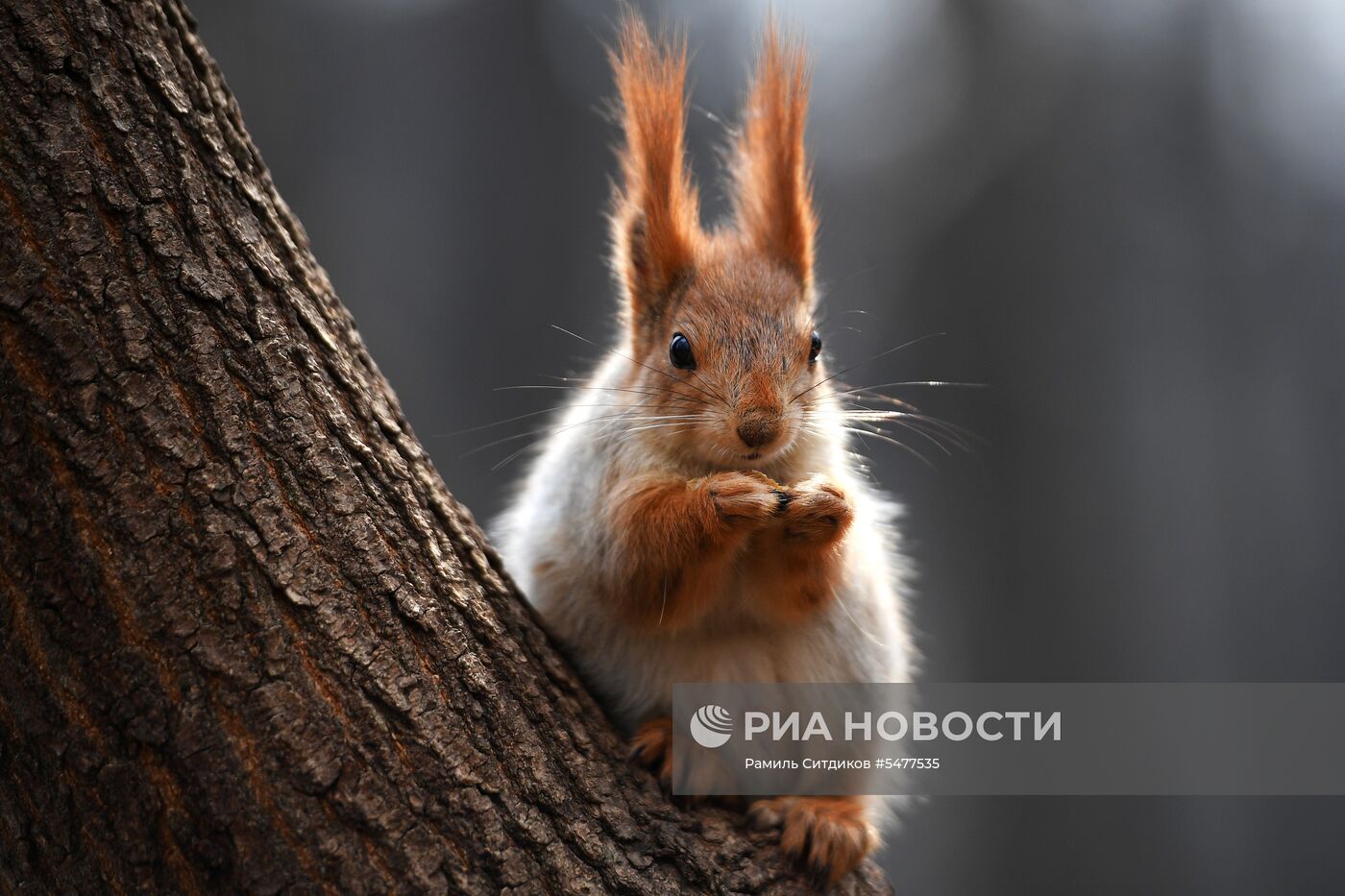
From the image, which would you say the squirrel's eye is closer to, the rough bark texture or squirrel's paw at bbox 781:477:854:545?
squirrel's paw at bbox 781:477:854:545

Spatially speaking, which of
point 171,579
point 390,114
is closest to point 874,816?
point 171,579

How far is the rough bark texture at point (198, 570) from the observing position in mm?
1137

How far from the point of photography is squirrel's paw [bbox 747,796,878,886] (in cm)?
157

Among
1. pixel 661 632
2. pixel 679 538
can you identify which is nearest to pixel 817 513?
pixel 679 538

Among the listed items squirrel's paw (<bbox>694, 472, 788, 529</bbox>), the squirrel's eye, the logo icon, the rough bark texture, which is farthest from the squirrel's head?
the rough bark texture

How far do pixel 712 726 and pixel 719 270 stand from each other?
88cm

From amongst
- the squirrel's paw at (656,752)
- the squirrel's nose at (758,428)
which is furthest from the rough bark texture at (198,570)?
the squirrel's nose at (758,428)

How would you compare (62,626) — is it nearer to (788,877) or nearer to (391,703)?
(391,703)

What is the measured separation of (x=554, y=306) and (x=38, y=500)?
9.77 ft

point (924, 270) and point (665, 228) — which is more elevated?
point (924, 270)

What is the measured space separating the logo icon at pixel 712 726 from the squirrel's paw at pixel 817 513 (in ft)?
1.13

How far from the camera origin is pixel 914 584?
13.3 feet

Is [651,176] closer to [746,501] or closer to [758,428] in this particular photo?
[758,428]

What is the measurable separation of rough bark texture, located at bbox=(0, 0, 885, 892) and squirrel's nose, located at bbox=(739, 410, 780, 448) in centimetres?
55
